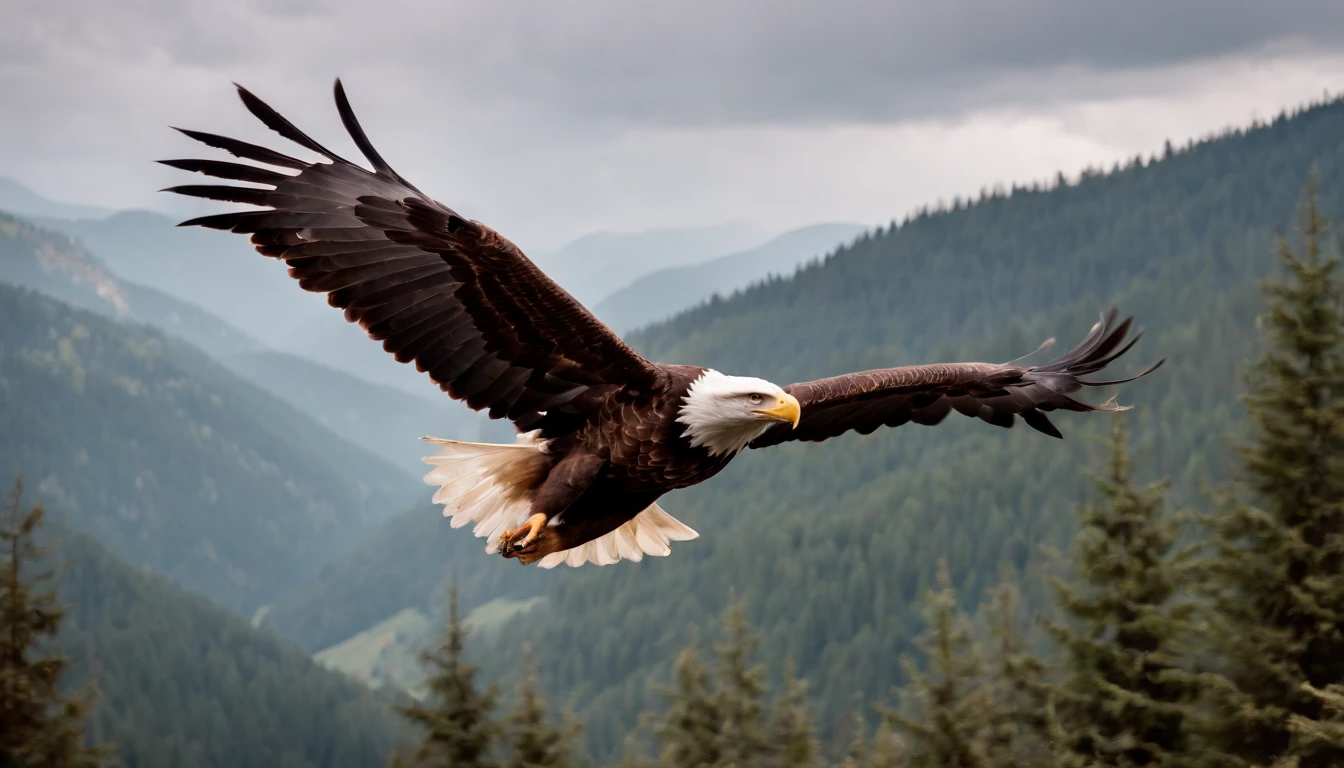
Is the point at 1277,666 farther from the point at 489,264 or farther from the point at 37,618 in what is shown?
the point at 37,618

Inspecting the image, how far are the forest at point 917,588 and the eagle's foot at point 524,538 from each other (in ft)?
30.5

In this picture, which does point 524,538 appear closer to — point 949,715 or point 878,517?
point 949,715

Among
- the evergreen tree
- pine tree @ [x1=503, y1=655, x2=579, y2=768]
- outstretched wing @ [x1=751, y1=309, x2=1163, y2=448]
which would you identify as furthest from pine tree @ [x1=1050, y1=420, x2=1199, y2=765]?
outstretched wing @ [x1=751, y1=309, x2=1163, y2=448]

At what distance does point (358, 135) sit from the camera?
Result: 623 cm

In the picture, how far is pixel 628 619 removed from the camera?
11312cm

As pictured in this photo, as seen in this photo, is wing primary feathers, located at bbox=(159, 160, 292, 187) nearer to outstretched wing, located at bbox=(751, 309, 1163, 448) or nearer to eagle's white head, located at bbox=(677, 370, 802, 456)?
eagle's white head, located at bbox=(677, 370, 802, 456)

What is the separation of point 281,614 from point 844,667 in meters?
119

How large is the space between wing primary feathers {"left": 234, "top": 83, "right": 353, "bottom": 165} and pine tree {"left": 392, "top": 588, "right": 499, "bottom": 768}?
10.5m

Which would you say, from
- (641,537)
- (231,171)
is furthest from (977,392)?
(231,171)

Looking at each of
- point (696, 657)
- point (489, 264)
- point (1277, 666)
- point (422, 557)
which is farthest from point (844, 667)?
point (422, 557)

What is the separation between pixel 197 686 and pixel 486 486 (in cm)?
11222

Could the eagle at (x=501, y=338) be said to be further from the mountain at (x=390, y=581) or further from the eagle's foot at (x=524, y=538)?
the mountain at (x=390, y=581)

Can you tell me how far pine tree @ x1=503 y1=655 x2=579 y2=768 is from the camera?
16203 mm

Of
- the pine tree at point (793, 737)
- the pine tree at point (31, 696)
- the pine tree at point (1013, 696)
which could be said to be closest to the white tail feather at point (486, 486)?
the pine tree at point (1013, 696)
